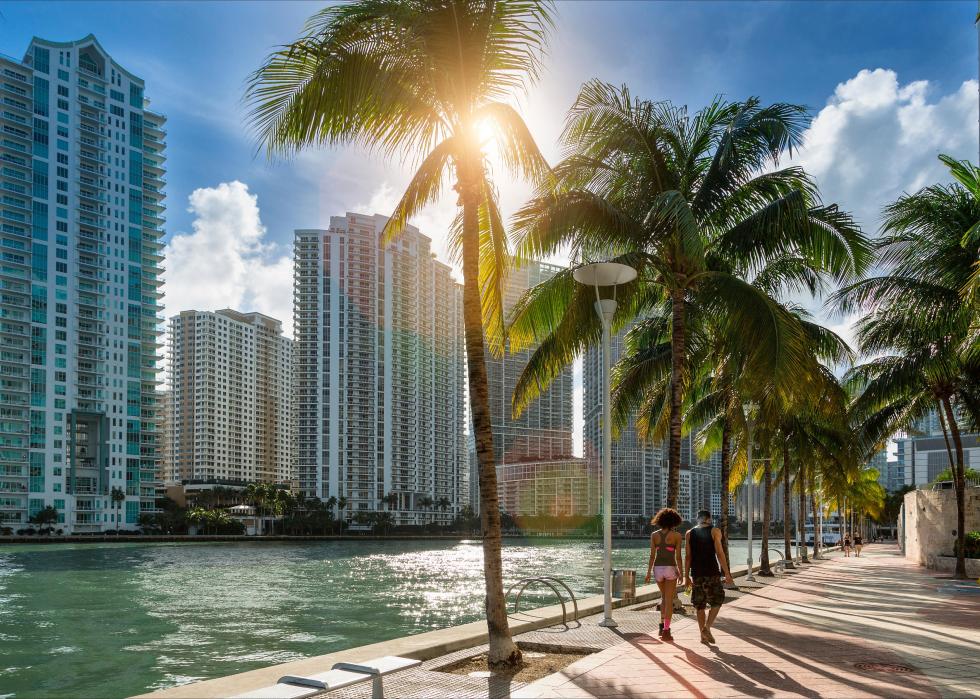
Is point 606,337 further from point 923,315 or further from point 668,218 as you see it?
point 923,315

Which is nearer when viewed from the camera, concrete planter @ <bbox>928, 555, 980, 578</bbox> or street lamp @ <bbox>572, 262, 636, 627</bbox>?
street lamp @ <bbox>572, 262, 636, 627</bbox>

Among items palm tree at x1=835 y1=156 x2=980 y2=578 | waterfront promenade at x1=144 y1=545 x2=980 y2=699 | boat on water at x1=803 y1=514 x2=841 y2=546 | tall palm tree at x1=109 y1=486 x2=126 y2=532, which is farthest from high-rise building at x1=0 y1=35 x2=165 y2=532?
waterfront promenade at x1=144 y1=545 x2=980 y2=699

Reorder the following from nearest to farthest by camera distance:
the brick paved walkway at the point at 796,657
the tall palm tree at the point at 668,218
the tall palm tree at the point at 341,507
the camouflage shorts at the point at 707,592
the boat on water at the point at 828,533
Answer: the brick paved walkway at the point at 796,657
the camouflage shorts at the point at 707,592
the tall palm tree at the point at 668,218
the boat on water at the point at 828,533
the tall palm tree at the point at 341,507

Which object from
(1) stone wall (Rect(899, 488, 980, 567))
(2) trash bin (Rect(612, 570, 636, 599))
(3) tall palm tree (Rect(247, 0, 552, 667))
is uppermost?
(3) tall palm tree (Rect(247, 0, 552, 667))

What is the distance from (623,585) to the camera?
624 inches

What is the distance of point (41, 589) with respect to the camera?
38281 millimetres

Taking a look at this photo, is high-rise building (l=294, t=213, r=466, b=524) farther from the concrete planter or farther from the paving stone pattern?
the paving stone pattern

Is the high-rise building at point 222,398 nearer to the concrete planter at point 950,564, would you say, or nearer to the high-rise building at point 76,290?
the high-rise building at point 76,290

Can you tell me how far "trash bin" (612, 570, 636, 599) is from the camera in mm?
15742

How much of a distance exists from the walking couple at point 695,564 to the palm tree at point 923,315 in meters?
6.38

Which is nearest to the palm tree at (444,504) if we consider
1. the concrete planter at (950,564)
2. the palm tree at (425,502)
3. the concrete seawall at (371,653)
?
the palm tree at (425,502)

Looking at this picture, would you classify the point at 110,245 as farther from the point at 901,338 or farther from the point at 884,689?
the point at 884,689

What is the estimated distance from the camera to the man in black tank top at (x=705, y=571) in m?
10.2

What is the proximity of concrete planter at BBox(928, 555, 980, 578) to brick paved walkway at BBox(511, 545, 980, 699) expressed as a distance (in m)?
10.3
